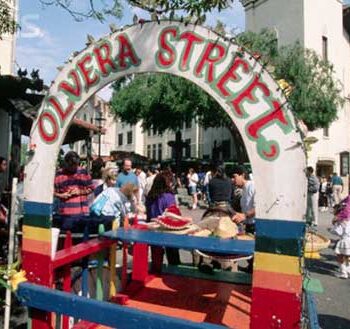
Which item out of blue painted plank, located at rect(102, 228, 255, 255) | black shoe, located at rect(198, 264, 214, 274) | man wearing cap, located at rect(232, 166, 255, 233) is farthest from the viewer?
man wearing cap, located at rect(232, 166, 255, 233)

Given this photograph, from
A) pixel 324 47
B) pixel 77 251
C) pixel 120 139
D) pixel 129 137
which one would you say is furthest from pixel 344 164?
pixel 120 139

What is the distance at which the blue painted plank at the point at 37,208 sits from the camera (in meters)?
3.17

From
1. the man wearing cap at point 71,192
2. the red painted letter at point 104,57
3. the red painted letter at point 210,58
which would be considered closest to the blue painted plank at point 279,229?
the red painted letter at point 210,58

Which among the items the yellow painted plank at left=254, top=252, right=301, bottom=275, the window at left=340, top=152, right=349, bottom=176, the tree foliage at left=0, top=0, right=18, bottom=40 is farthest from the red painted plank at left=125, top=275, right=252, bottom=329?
the window at left=340, top=152, right=349, bottom=176

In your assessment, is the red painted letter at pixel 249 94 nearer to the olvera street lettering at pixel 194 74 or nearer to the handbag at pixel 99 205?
the olvera street lettering at pixel 194 74

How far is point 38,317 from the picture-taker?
300 centimetres

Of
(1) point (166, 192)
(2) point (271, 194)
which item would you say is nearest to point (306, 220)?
(2) point (271, 194)

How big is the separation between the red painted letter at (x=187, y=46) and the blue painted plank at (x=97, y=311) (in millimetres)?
1469

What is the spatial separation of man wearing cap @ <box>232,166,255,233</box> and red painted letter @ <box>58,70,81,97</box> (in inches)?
151

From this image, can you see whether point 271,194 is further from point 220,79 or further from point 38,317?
point 38,317

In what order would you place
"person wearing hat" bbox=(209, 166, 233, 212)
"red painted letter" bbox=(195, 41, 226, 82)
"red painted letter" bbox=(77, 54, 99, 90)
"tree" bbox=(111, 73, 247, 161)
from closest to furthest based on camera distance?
"red painted letter" bbox=(195, 41, 226, 82) < "red painted letter" bbox=(77, 54, 99, 90) < "person wearing hat" bbox=(209, 166, 233, 212) < "tree" bbox=(111, 73, 247, 161)

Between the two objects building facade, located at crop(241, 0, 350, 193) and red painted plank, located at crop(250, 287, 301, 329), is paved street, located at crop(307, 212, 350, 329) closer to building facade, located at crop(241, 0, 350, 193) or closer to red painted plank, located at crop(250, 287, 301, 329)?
red painted plank, located at crop(250, 287, 301, 329)

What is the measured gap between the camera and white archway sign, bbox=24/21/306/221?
2.41 metres

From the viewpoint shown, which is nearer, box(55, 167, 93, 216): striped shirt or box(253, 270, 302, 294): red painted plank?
box(253, 270, 302, 294): red painted plank
